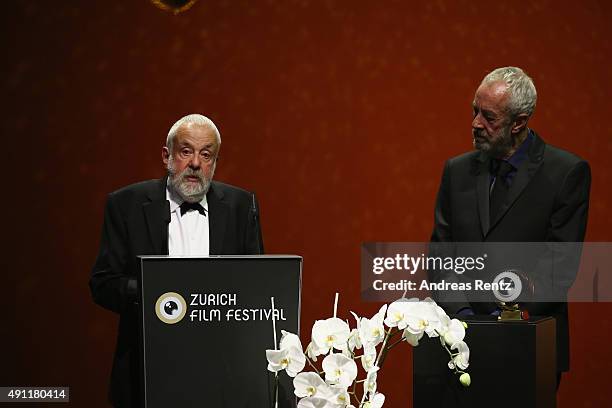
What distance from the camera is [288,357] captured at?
1.65 meters

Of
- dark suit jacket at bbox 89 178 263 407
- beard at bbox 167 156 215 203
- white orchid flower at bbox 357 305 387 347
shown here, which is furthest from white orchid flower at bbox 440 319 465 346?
beard at bbox 167 156 215 203

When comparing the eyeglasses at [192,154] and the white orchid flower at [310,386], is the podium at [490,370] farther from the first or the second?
the eyeglasses at [192,154]

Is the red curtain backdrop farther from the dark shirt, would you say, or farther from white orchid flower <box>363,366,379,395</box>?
white orchid flower <box>363,366,379,395</box>

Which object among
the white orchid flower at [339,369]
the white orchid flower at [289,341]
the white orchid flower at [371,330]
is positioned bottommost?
the white orchid flower at [339,369]

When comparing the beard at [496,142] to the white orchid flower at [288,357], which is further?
the beard at [496,142]

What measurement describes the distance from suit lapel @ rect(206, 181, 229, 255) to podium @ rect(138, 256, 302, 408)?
1010mm

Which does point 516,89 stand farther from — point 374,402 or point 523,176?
point 374,402

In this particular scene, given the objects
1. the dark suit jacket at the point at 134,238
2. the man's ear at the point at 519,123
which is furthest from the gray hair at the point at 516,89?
the dark suit jacket at the point at 134,238

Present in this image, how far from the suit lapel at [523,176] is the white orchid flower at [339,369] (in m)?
1.44

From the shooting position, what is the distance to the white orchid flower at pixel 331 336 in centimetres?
165

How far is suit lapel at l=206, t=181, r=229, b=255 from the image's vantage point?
284 centimetres

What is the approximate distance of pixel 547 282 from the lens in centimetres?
285

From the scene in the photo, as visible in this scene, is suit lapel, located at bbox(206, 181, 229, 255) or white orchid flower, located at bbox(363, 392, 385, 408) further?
suit lapel, located at bbox(206, 181, 229, 255)

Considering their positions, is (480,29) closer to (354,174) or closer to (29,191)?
(354,174)
